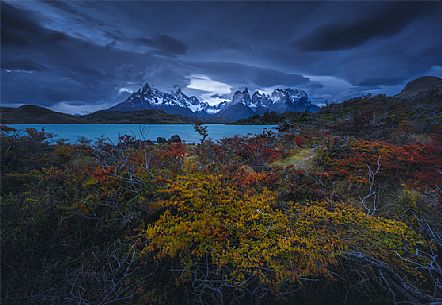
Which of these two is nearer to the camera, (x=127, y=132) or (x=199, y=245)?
(x=199, y=245)

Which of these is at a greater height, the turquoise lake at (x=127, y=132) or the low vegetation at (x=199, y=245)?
the turquoise lake at (x=127, y=132)

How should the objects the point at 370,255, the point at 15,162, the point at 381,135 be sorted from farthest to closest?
the point at 381,135 → the point at 15,162 → the point at 370,255

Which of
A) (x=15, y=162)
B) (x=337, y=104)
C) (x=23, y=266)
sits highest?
(x=337, y=104)

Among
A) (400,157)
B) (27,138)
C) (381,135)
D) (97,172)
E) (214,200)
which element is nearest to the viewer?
(214,200)

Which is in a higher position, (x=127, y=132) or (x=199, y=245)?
(x=127, y=132)

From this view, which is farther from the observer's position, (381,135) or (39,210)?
(381,135)

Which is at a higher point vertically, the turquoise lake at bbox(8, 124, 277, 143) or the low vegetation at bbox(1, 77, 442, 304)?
the turquoise lake at bbox(8, 124, 277, 143)

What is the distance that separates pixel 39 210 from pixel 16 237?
66 centimetres

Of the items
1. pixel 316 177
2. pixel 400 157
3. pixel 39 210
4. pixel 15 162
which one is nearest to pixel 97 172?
pixel 39 210

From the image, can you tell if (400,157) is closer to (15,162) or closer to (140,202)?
(140,202)

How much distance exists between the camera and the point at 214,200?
5.23 meters

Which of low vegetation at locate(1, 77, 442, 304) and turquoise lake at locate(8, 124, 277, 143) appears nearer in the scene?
low vegetation at locate(1, 77, 442, 304)

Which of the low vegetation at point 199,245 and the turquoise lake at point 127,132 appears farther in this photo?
the turquoise lake at point 127,132

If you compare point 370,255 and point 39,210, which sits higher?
point 39,210
